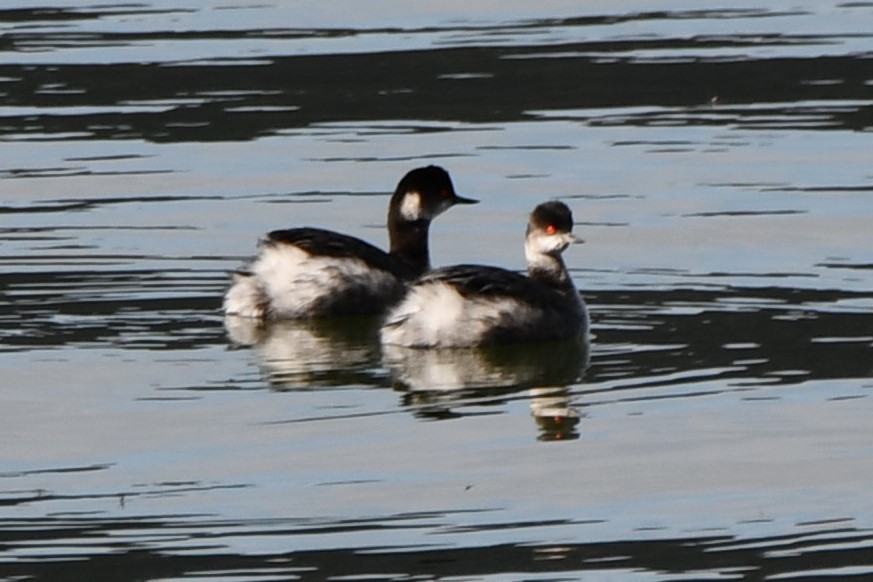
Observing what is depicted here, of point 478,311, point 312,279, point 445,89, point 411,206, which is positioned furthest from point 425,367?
point 445,89

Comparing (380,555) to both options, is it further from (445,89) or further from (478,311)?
(445,89)

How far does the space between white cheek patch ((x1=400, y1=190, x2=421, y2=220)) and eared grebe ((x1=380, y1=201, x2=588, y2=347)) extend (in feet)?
4.92

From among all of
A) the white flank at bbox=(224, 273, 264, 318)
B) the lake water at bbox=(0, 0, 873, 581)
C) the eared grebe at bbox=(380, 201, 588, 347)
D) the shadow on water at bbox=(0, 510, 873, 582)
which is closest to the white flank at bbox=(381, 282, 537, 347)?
the eared grebe at bbox=(380, 201, 588, 347)

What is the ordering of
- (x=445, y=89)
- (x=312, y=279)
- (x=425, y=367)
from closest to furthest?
(x=425, y=367) → (x=312, y=279) → (x=445, y=89)

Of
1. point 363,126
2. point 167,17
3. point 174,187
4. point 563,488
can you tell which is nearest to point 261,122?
point 363,126

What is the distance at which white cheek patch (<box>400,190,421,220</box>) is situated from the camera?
47.3 ft

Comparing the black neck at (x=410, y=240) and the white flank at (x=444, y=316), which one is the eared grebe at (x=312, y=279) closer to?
the black neck at (x=410, y=240)

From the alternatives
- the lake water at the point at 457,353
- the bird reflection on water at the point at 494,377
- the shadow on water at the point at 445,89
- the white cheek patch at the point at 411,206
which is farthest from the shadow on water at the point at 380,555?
the shadow on water at the point at 445,89

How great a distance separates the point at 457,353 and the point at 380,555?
4028 millimetres

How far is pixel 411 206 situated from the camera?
14.4m

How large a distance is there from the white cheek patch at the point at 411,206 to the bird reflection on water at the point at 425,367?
1.00m

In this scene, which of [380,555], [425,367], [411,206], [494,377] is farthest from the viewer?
[411,206]

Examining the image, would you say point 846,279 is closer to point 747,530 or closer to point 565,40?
point 747,530

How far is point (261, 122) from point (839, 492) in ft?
38.4
